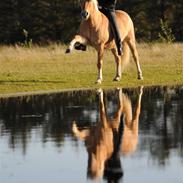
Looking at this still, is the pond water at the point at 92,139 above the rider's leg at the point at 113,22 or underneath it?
underneath

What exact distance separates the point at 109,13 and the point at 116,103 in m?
5.57

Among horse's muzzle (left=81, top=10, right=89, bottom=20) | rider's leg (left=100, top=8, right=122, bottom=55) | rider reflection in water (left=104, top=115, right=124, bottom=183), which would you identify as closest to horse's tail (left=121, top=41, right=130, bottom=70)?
rider's leg (left=100, top=8, right=122, bottom=55)

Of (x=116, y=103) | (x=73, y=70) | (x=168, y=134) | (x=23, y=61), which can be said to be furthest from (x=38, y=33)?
(x=168, y=134)

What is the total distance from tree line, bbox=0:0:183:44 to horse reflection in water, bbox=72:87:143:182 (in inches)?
2073

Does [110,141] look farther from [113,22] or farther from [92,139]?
[113,22]

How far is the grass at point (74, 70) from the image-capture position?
1862 cm

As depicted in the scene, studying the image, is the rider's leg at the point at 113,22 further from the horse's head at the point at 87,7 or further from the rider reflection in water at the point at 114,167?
the rider reflection in water at the point at 114,167

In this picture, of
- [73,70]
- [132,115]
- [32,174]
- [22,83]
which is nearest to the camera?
[32,174]

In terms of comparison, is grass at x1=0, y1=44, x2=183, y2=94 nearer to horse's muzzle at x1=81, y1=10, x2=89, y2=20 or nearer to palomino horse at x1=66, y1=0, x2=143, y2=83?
palomino horse at x1=66, y1=0, x2=143, y2=83

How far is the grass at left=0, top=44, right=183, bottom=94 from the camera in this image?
18.6 m

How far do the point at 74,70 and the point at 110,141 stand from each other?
13.5m

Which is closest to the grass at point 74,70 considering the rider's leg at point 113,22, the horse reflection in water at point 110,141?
the rider's leg at point 113,22

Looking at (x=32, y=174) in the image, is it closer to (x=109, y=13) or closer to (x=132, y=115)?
(x=132, y=115)

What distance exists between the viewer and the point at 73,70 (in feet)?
75.3
